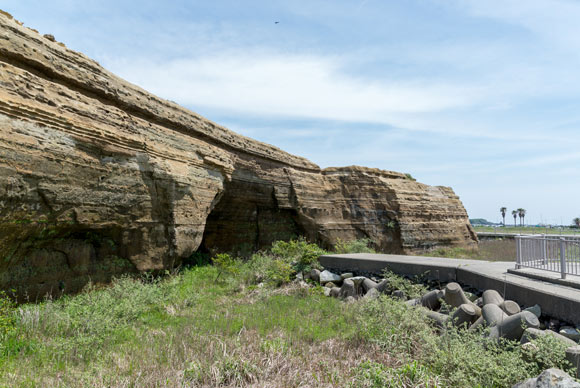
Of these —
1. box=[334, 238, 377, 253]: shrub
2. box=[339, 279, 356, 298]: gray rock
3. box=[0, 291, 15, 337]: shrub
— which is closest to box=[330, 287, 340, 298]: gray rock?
box=[339, 279, 356, 298]: gray rock

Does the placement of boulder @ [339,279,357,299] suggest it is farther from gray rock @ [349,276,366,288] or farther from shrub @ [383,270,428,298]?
shrub @ [383,270,428,298]

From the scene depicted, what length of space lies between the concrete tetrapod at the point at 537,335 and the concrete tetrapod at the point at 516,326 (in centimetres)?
17

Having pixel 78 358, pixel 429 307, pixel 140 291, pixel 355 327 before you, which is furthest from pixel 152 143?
pixel 429 307

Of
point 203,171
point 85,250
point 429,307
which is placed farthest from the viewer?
point 203,171

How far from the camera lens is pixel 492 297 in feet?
21.8

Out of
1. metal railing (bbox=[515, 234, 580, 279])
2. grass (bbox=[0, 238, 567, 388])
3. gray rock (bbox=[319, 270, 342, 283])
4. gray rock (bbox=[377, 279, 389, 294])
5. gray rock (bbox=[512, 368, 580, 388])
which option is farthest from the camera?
gray rock (bbox=[319, 270, 342, 283])

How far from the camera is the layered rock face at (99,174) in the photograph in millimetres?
6996

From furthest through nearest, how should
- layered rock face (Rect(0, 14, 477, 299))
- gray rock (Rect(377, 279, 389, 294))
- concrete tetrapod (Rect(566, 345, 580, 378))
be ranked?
gray rock (Rect(377, 279, 389, 294)) < layered rock face (Rect(0, 14, 477, 299)) < concrete tetrapod (Rect(566, 345, 580, 378))

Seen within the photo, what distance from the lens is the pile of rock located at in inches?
195

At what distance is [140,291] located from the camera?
28.7 ft

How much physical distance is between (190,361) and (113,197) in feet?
16.7

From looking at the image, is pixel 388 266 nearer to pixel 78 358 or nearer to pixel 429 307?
pixel 429 307

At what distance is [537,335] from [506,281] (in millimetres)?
2049

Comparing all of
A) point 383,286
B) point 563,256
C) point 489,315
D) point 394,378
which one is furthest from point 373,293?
point 394,378
